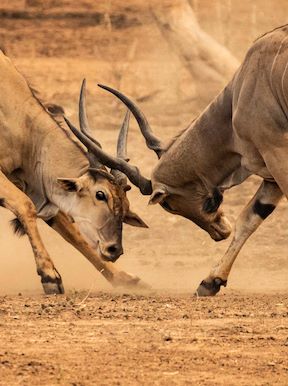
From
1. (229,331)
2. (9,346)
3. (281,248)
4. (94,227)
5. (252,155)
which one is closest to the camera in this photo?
(9,346)

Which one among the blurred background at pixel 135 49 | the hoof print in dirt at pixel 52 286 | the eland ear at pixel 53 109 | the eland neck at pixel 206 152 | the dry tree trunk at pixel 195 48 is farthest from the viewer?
the dry tree trunk at pixel 195 48

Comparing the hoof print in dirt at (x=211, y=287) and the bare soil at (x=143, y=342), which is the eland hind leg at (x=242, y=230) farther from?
the bare soil at (x=143, y=342)

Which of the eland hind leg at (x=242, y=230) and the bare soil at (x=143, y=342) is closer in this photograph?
the bare soil at (x=143, y=342)

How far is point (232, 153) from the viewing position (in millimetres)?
10117

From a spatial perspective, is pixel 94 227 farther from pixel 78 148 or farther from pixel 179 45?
pixel 179 45

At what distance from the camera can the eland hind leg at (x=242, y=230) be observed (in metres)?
10.2

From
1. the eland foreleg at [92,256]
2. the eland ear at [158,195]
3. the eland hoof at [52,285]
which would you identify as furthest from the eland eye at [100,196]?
the eland foreleg at [92,256]

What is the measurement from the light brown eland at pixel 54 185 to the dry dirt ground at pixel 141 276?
28 centimetres

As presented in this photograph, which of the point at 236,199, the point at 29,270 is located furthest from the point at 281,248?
the point at 29,270

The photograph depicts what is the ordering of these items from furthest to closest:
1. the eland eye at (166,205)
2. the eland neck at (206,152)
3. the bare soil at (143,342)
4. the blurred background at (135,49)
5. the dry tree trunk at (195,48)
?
the dry tree trunk at (195,48) < the blurred background at (135,49) < the eland eye at (166,205) < the eland neck at (206,152) < the bare soil at (143,342)

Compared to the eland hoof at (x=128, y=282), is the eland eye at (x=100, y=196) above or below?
above

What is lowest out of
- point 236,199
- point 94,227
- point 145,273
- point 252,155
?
point 236,199

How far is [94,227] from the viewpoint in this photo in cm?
1050

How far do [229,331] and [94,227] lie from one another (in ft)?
9.32
